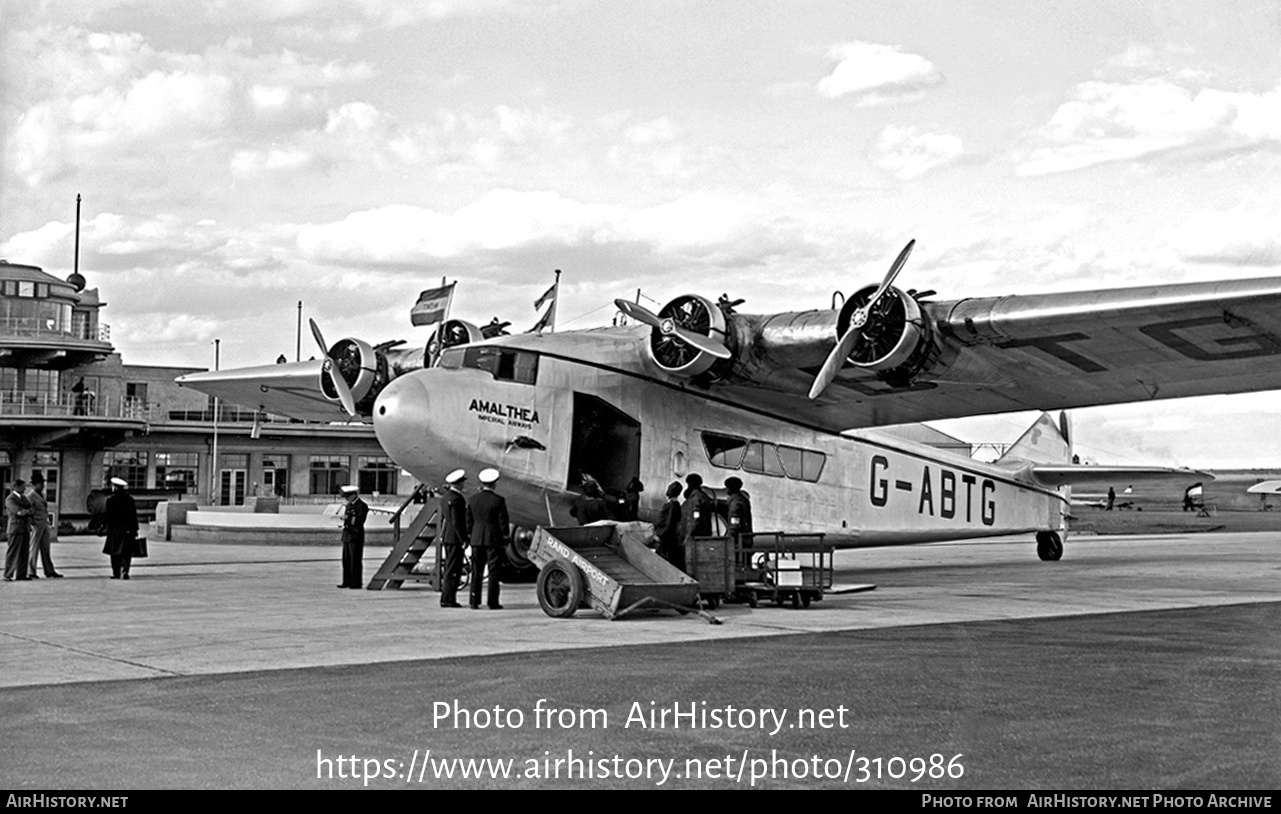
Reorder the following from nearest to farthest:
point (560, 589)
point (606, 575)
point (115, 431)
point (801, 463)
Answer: point (606, 575), point (560, 589), point (801, 463), point (115, 431)

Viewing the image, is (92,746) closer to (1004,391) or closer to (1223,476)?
(1004,391)

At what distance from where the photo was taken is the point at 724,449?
21984 mm

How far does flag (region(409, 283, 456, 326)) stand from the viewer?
22578mm

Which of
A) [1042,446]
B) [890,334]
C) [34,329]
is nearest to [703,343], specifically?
[890,334]

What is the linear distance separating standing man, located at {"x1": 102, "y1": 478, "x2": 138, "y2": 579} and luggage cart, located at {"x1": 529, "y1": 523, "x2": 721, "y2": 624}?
8.54 m

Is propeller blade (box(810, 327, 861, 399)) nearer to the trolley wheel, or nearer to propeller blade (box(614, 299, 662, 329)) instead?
propeller blade (box(614, 299, 662, 329))

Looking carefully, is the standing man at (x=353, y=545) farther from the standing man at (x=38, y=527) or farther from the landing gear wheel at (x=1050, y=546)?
the landing gear wheel at (x=1050, y=546)

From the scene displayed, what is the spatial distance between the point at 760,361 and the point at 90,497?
5267cm

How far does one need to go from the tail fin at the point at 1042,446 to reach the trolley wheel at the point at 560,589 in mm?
16782

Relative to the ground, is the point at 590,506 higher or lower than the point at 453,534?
higher

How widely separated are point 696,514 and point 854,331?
12.3ft

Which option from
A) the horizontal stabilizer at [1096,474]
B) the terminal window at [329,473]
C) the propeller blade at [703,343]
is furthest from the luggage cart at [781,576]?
the terminal window at [329,473]

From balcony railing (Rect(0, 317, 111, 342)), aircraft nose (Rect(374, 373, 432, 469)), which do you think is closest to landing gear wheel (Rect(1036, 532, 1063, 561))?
aircraft nose (Rect(374, 373, 432, 469))

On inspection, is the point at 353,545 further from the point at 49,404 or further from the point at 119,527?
the point at 49,404
